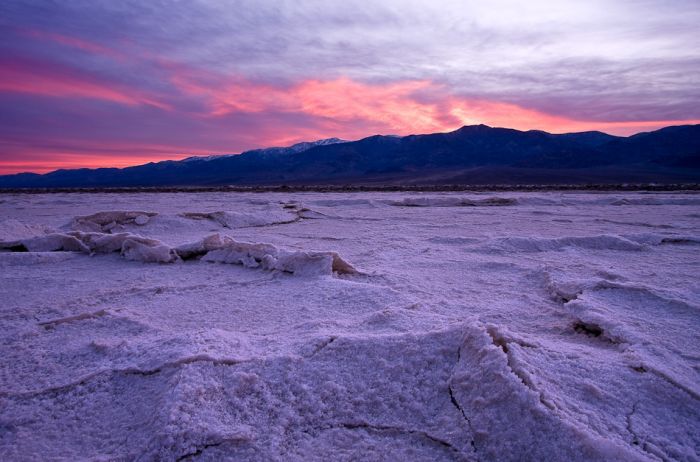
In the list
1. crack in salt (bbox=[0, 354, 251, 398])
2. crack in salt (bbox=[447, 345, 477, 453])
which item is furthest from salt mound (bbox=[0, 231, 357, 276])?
crack in salt (bbox=[447, 345, 477, 453])

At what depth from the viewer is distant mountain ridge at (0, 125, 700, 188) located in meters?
48.0

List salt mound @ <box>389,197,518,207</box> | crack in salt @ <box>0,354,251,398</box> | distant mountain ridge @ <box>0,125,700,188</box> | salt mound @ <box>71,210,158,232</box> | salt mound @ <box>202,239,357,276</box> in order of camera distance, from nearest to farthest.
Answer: crack in salt @ <box>0,354,251,398</box>, salt mound @ <box>202,239,357,276</box>, salt mound @ <box>71,210,158,232</box>, salt mound @ <box>389,197,518,207</box>, distant mountain ridge @ <box>0,125,700,188</box>

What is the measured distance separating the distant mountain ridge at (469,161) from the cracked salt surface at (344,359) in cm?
3685

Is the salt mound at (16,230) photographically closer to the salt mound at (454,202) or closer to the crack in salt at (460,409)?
the crack in salt at (460,409)

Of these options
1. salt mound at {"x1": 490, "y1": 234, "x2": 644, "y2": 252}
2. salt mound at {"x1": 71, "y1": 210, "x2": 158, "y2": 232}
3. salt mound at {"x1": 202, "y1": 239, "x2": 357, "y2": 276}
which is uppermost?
salt mound at {"x1": 71, "y1": 210, "x2": 158, "y2": 232}

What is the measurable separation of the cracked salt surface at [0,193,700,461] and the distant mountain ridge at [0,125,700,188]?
121ft

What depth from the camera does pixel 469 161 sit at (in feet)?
289

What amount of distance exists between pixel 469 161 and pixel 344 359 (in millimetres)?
91395

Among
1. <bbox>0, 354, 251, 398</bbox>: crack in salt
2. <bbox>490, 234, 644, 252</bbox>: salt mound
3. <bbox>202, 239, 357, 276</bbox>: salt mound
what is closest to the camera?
<bbox>0, 354, 251, 398</bbox>: crack in salt

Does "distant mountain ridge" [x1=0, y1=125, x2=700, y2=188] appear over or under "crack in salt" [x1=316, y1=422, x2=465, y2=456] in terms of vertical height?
over

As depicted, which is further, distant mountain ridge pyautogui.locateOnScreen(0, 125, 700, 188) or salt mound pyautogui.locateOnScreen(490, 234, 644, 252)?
distant mountain ridge pyautogui.locateOnScreen(0, 125, 700, 188)

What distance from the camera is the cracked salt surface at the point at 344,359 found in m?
1.14

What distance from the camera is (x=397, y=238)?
4586 mm

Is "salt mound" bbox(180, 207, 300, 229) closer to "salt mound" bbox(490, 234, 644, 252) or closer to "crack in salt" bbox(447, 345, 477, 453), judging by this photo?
"salt mound" bbox(490, 234, 644, 252)
